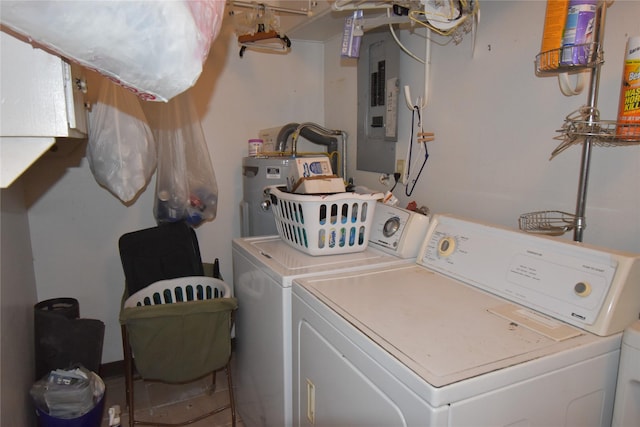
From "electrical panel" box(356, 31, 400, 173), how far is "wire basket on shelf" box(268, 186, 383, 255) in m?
0.59

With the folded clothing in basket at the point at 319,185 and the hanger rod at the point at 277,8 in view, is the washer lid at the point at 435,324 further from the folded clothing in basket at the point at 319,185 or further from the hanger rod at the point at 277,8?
the hanger rod at the point at 277,8

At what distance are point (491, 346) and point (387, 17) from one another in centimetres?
135

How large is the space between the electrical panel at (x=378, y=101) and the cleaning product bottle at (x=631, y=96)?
1.09 meters

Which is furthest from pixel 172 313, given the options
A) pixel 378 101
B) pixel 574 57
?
pixel 574 57

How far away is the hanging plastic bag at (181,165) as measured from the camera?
208 cm

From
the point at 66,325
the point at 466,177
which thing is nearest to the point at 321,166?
the point at 466,177

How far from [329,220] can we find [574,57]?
2.92 feet

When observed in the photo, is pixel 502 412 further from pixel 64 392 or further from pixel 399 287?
pixel 64 392

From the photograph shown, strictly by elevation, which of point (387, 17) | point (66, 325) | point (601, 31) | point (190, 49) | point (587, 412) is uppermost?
point (387, 17)

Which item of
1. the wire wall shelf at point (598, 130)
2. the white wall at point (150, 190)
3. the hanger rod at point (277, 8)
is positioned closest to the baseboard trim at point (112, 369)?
the white wall at point (150, 190)

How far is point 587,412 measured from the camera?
946 mm

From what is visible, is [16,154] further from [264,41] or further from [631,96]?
[264,41]

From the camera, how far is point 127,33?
0.69 meters

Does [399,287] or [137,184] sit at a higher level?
[137,184]
